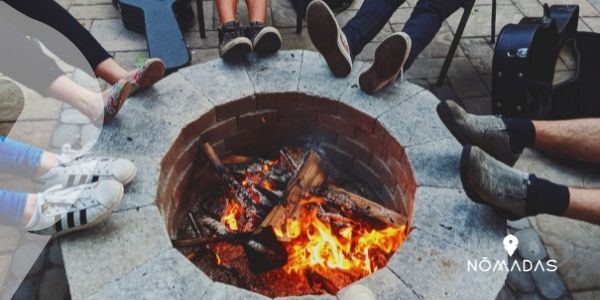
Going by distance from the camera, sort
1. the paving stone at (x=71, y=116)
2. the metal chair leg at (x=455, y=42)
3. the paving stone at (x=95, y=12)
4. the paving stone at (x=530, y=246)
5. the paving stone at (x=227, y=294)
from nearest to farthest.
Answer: the paving stone at (x=227, y=294) < the paving stone at (x=530, y=246) < the paving stone at (x=71, y=116) < the metal chair leg at (x=455, y=42) < the paving stone at (x=95, y=12)

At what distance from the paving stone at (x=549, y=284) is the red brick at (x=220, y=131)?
6.03 ft

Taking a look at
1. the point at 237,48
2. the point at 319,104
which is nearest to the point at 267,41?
the point at 237,48

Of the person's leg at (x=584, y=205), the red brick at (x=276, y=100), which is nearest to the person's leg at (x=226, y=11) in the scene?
the red brick at (x=276, y=100)

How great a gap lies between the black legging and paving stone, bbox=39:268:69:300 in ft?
3.35

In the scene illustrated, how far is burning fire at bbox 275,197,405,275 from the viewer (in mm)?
2498

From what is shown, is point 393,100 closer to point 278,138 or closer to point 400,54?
point 400,54

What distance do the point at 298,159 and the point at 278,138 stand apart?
20cm

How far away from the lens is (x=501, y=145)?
2615mm

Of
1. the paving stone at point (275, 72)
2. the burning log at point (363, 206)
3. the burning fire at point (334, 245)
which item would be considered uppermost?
the paving stone at point (275, 72)

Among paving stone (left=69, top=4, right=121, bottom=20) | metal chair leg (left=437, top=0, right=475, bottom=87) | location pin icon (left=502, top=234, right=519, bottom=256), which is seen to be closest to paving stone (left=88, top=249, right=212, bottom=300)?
location pin icon (left=502, top=234, right=519, bottom=256)

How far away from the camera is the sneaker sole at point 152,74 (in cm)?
271

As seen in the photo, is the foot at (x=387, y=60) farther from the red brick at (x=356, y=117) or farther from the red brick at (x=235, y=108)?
the red brick at (x=235, y=108)

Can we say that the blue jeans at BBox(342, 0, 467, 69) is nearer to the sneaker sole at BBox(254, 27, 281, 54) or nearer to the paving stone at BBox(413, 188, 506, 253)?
the sneaker sole at BBox(254, 27, 281, 54)

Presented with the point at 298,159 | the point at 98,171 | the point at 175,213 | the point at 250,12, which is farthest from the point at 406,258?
the point at 250,12
